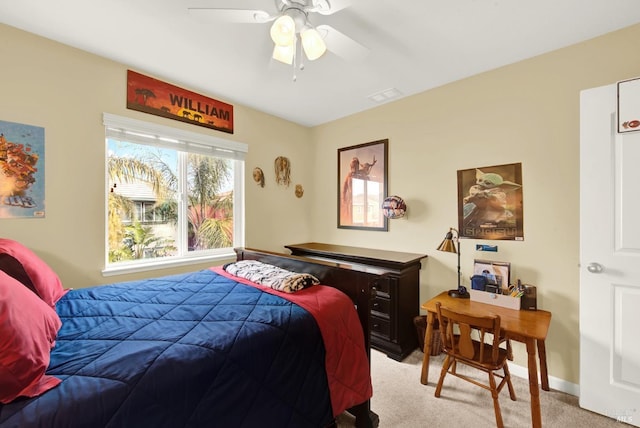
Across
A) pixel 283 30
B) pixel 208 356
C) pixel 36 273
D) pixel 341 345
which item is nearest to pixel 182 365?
→ pixel 208 356

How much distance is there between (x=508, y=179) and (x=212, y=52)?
2.55 meters

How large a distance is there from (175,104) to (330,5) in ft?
5.89

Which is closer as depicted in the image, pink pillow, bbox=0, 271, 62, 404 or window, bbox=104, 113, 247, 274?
pink pillow, bbox=0, 271, 62, 404

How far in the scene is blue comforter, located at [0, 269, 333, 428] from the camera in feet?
2.77

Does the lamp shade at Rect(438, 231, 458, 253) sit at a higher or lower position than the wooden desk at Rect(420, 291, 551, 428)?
higher

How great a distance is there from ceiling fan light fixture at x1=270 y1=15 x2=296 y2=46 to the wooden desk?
200 centimetres

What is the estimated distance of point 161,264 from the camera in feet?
8.31

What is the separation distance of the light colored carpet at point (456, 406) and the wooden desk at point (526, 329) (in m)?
0.13

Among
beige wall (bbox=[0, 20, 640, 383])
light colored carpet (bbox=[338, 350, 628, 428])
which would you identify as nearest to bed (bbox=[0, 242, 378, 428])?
light colored carpet (bbox=[338, 350, 628, 428])

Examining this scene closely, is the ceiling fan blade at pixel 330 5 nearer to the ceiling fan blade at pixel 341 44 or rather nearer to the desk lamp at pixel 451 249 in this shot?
the ceiling fan blade at pixel 341 44

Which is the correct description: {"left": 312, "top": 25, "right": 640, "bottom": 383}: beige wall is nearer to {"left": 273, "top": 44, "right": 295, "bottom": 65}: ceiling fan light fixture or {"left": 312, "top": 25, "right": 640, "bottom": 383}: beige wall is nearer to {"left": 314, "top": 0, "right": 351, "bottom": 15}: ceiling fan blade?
{"left": 314, "top": 0, "right": 351, "bottom": 15}: ceiling fan blade

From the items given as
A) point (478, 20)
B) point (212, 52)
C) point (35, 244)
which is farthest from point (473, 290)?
point (35, 244)

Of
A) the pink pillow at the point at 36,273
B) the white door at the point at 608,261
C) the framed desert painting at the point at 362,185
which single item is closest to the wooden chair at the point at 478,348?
the white door at the point at 608,261

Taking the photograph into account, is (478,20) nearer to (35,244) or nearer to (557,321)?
(557,321)
